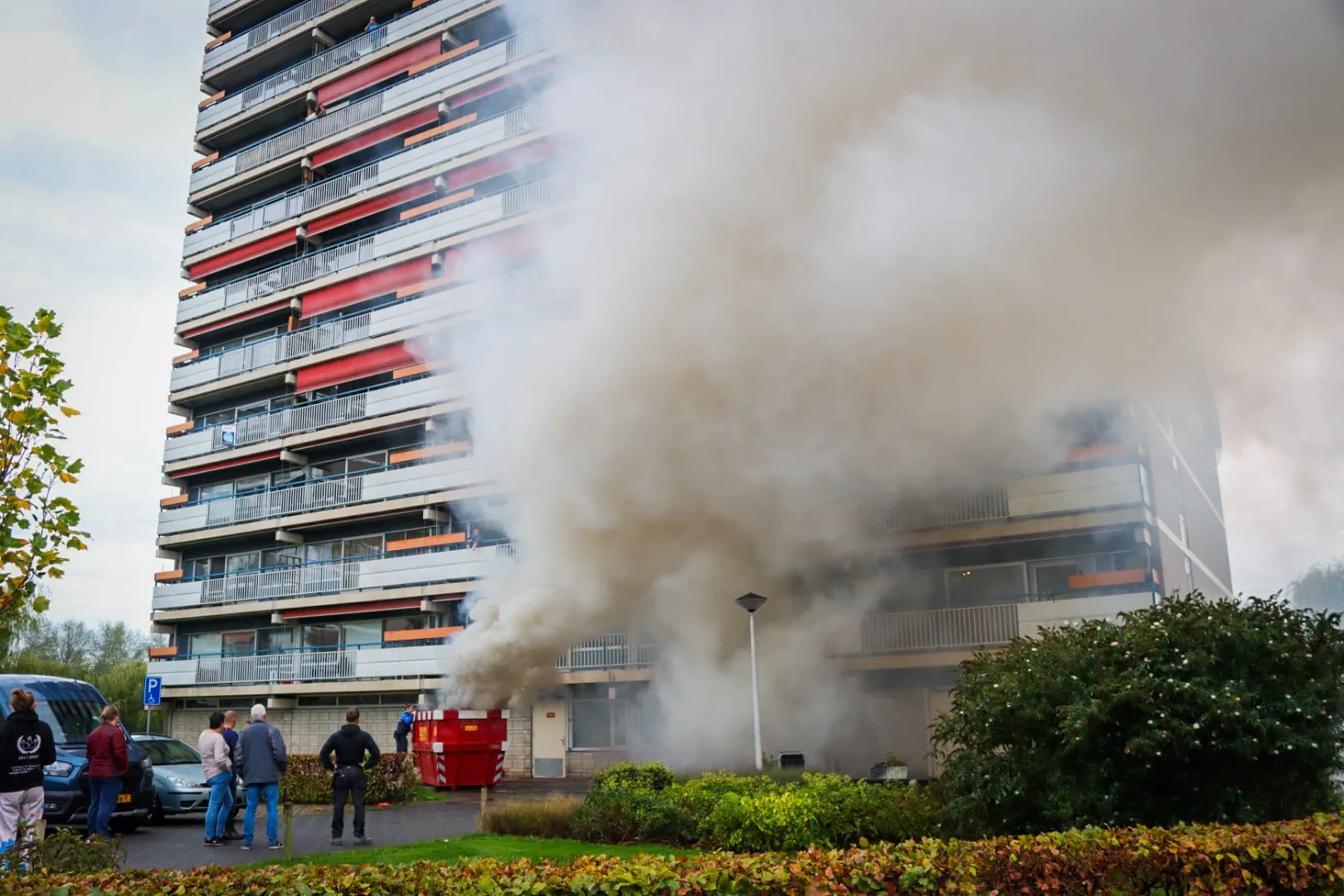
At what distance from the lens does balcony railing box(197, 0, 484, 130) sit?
1409 inches

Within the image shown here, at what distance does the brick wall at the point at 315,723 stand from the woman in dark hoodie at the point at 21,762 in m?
21.8

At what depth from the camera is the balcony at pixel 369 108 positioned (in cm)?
3341

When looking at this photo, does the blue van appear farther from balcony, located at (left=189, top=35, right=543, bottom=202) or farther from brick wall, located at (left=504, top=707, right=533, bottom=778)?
balcony, located at (left=189, top=35, right=543, bottom=202)

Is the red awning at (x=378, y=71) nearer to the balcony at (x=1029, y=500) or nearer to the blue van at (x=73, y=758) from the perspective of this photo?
the balcony at (x=1029, y=500)

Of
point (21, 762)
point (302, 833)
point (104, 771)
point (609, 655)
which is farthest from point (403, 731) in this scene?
point (21, 762)

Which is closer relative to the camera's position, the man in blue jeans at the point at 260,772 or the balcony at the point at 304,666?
the man in blue jeans at the point at 260,772

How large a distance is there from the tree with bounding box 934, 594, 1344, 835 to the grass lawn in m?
3.35

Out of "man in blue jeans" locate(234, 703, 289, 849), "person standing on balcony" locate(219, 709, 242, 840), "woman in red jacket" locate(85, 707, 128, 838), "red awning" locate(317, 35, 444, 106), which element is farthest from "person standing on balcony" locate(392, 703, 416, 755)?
"red awning" locate(317, 35, 444, 106)

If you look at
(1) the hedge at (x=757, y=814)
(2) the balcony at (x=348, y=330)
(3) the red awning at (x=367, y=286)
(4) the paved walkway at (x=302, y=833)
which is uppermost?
(3) the red awning at (x=367, y=286)

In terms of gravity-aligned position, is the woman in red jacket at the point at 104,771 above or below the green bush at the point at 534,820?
above

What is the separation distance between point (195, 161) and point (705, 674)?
3241cm

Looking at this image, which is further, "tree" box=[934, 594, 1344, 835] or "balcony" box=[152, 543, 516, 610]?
"balcony" box=[152, 543, 516, 610]

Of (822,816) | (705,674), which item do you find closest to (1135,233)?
(822,816)

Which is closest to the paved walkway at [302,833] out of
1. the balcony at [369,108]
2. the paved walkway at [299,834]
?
the paved walkway at [299,834]
